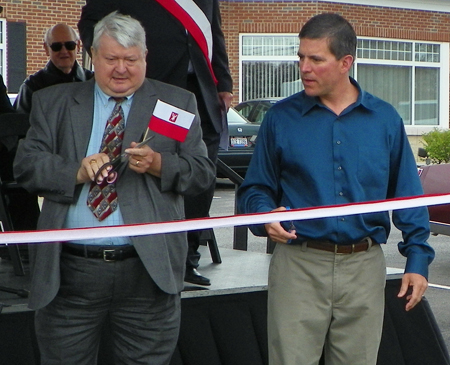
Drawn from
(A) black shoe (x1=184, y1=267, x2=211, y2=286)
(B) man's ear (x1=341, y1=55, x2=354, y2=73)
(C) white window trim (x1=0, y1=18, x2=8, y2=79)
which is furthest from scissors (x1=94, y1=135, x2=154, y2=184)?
(C) white window trim (x1=0, y1=18, x2=8, y2=79)

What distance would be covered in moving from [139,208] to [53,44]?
127 inches

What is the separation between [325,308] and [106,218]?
825 millimetres

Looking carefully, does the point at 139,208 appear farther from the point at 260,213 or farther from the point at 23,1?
the point at 23,1

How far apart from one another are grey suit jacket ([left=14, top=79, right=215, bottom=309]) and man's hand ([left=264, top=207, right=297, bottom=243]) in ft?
1.20

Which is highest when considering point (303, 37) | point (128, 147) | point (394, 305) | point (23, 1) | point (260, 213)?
point (23, 1)

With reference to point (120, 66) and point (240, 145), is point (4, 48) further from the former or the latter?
point (120, 66)

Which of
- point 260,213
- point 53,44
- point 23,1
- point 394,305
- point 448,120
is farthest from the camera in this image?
point 448,120

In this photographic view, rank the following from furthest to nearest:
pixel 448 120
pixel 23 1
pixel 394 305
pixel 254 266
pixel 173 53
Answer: pixel 448 120, pixel 23 1, pixel 254 266, pixel 394 305, pixel 173 53

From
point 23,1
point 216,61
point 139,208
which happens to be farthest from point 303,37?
point 23,1

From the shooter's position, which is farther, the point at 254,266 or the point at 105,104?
the point at 254,266

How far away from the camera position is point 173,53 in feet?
13.7

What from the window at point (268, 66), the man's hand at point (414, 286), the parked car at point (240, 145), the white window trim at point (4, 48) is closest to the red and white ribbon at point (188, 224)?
the man's hand at point (414, 286)

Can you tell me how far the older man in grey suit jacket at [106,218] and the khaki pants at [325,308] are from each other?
395 mm

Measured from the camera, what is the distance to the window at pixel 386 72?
20.0 m
